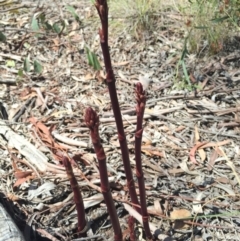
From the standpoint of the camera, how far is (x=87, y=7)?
12.0ft

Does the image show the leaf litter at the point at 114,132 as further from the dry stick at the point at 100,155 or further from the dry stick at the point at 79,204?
the dry stick at the point at 100,155

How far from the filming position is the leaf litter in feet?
6.76

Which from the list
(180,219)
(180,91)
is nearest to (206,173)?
(180,219)

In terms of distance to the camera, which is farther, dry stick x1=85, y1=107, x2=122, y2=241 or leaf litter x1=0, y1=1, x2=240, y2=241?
leaf litter x1=0, y1=1, x2=240, y2=241

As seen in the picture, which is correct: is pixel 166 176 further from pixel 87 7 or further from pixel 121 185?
pixel 87 7

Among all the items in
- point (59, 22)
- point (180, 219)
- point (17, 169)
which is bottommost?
point (180, 219)

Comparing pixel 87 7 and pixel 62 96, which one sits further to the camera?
pixel 87 7

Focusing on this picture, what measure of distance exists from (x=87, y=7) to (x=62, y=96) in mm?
1069

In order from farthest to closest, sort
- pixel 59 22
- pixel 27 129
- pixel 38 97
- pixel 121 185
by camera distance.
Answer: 1. pixel 59 22
2. pixel 38 97
3. pixel 27 129
4. pixel 121 185

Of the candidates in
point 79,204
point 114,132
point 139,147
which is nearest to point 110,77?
point 139,147

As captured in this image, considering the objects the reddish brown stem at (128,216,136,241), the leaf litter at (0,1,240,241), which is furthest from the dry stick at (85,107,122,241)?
the leaf litter at (0,1,240,241)

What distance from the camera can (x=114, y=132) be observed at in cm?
251

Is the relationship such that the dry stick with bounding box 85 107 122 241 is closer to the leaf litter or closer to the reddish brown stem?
the reddish brown stem

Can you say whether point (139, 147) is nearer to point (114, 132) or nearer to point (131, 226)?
point (131, 226)
